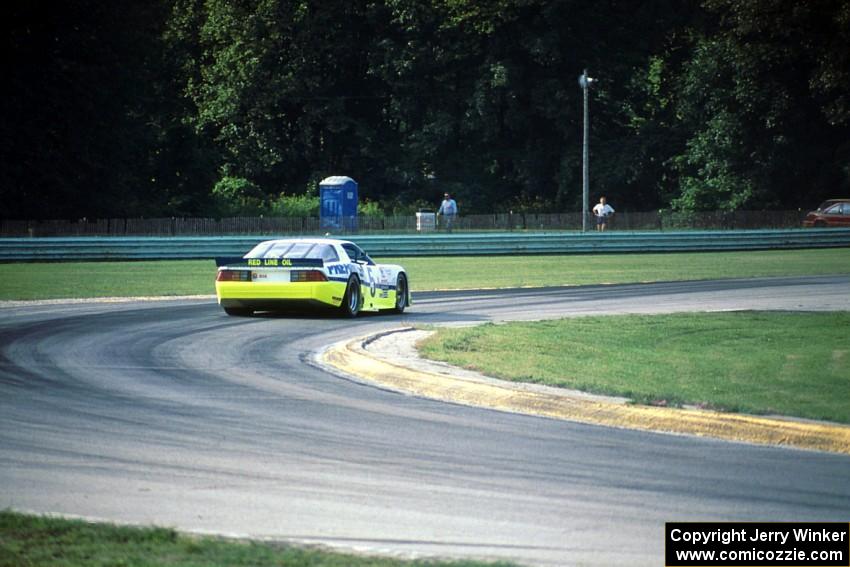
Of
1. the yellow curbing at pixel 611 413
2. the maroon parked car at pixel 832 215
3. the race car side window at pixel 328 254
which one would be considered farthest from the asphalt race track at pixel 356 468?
the maroon parked car at pixel 832 215

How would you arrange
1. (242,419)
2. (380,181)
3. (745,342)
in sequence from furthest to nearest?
(380,181)
(745,342)
(242,419)

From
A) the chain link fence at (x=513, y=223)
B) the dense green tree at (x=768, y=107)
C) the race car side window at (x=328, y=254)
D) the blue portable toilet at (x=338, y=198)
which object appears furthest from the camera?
the dense green tree at (x=768, y=107)

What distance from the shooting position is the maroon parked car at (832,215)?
60344mm

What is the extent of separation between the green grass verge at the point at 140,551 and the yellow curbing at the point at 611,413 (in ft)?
13.7

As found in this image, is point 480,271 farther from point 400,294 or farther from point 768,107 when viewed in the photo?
point 768,107

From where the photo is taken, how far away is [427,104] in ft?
252

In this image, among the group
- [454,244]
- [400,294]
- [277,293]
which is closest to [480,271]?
[454,244]

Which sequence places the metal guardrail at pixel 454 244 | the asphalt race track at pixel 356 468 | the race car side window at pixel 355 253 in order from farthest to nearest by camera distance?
the metal guardrail at pixel 454 244 < the race car side window at pixel 355 253 < the asphalt race track at pixel 356 468

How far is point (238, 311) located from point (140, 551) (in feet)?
50.8

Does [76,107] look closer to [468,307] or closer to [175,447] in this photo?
[468,307]

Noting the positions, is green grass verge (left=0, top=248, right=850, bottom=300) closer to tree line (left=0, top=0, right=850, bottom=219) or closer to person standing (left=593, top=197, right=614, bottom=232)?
person standing (left=593, top=197, right=614, bottom=232)

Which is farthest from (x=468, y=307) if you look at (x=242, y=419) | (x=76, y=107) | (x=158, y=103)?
(x=158, y=103)

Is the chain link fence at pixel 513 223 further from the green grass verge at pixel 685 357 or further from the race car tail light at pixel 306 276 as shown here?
the green grass verge at pixel 685 357

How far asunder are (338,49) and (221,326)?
58253 millimetres
